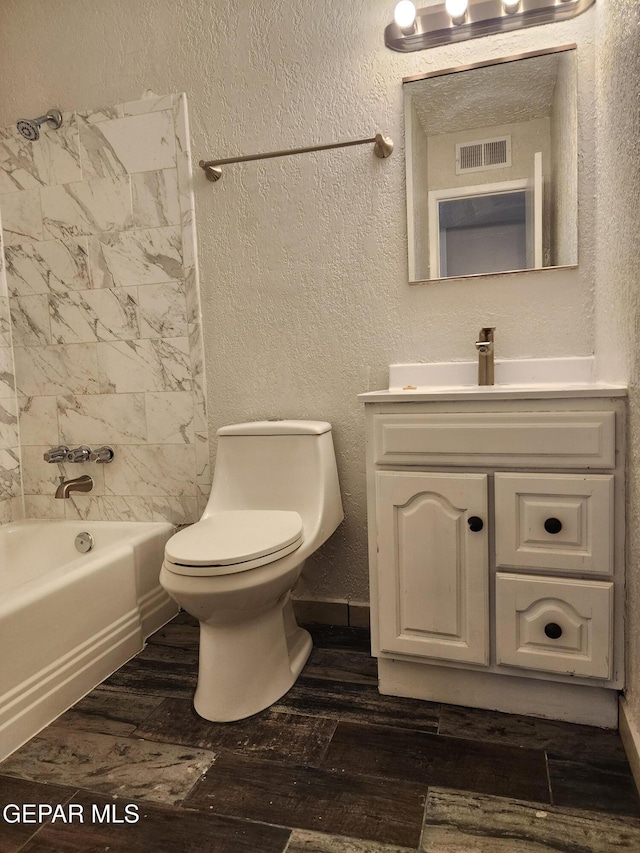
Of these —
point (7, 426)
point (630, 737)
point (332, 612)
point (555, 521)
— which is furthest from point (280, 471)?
point (7, 426)

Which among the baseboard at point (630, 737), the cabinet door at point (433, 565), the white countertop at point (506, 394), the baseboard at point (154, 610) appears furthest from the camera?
the baseboard at point (154, 610)

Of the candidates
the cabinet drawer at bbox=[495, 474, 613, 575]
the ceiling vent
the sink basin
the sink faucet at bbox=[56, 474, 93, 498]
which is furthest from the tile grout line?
the sink faucet at bbox=[56, 474, 93, 498]

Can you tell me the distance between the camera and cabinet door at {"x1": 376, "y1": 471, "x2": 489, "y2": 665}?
1375 millimetres

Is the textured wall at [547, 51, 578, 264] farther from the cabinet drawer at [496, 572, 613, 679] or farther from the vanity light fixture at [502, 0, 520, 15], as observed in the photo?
the cabinet drawer at [496, 572, 613, 679]

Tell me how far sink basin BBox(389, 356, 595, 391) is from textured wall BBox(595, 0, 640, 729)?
12 cm

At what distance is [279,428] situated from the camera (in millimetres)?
1802

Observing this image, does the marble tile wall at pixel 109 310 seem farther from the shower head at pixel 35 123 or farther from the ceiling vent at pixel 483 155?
the ceiling vent at pixel 483 155

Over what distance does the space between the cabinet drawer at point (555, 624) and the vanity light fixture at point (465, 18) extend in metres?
1.59

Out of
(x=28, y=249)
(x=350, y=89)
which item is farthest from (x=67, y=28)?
(x=350, y=89)

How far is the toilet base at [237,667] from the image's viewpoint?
143cm

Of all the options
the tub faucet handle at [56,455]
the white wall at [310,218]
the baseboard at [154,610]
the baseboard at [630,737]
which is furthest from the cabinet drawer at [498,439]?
the tub faucet handle at [56,455]

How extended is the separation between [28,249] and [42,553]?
4.01 feet

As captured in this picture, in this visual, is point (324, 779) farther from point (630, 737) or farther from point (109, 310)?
point (109, 310)

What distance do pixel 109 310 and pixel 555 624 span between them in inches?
73.5
